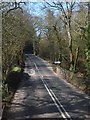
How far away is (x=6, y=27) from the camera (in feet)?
74.3

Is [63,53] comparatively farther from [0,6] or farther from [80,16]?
[0,6]

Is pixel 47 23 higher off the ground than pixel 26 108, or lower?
higher

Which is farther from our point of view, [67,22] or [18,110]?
[67,22]

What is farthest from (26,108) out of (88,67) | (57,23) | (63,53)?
(57,23)

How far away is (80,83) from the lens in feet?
107

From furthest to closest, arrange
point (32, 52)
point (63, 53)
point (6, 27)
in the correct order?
point (32, 52) < point (63, 53) < point (6, 27)

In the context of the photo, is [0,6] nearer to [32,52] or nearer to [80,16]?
[80,16]

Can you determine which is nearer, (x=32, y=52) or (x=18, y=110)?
(x=18, y=110)

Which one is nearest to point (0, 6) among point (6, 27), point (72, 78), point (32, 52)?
point (6, 27)

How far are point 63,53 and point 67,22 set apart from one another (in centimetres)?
992

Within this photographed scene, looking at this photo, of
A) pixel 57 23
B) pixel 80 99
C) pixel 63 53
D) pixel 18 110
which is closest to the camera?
pixel 18 110

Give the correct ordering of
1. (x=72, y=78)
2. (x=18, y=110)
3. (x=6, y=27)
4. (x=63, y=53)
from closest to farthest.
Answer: (x=18, y=110)
(x=6, y=27)
(x=72, y=78)
(x=63, y=53)

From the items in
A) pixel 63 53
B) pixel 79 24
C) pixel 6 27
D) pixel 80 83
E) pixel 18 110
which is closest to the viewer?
pixel 18 110

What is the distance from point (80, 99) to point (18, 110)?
21.3ft
